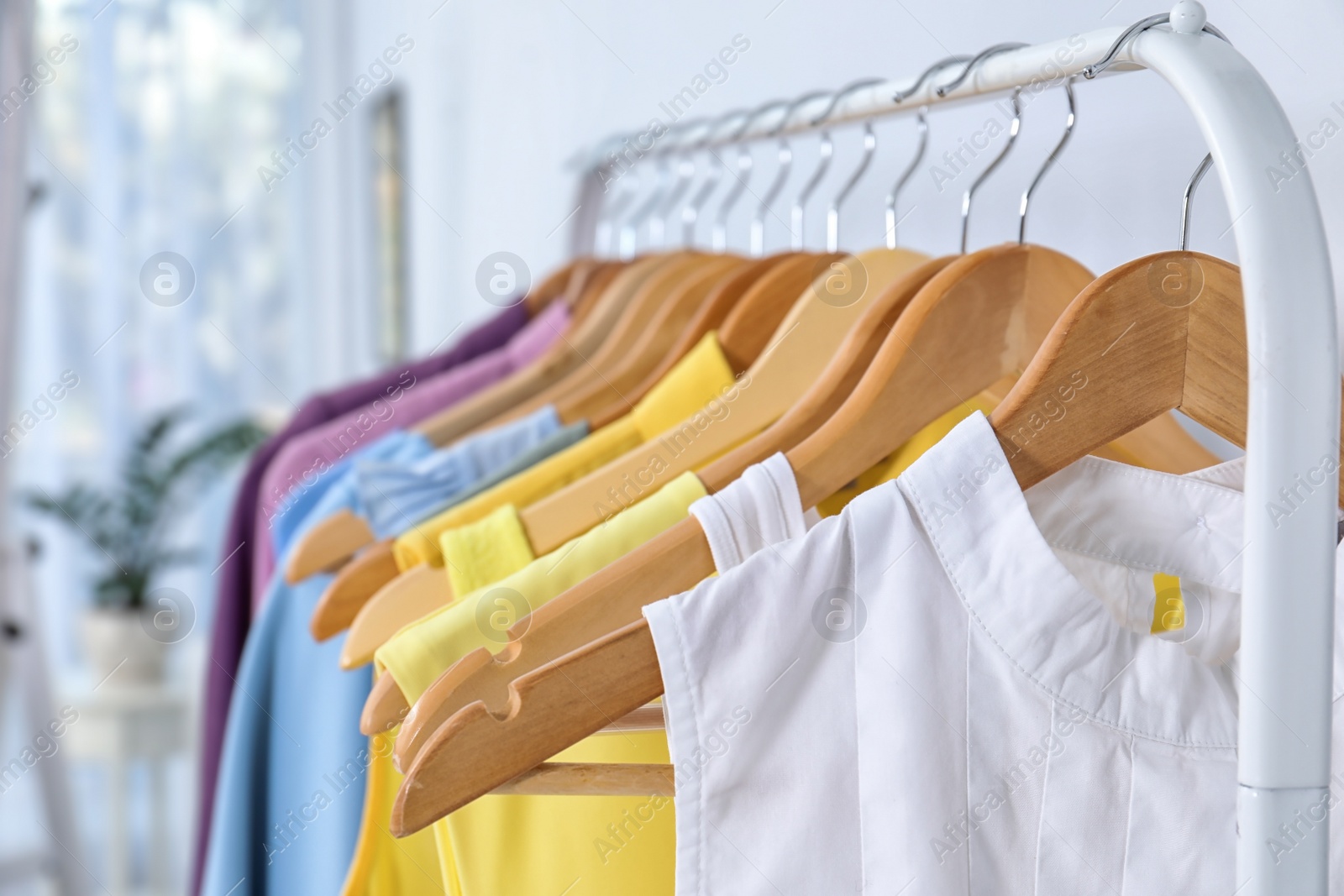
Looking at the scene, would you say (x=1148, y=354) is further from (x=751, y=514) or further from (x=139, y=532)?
(x=139, y=532)

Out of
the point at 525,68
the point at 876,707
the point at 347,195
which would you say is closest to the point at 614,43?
the point at 525,68

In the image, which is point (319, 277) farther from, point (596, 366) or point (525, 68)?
point (596, 366)

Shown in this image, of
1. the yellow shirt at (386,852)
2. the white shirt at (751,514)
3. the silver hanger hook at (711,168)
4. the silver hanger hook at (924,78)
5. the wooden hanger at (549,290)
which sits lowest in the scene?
the yellow shirt at (386,852)

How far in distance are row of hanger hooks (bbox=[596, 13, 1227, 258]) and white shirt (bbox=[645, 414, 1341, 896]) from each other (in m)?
0.17

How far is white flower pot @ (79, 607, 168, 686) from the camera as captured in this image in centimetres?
250

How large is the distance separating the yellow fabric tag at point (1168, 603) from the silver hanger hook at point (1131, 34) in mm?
273

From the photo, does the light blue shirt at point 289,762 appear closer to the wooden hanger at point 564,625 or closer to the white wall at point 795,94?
the wooden hanger at point 564,625

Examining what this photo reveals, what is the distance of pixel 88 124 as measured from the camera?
2859 millimetres

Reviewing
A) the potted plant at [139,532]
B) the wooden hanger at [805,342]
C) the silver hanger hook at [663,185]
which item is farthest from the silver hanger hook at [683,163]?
the potted plant at [139,532]

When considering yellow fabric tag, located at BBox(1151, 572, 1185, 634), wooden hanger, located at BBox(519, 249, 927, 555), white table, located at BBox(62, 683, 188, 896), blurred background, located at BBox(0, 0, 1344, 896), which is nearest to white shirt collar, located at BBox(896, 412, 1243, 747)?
yellow fabric tag, located at BBox(1151, 572, 1185, 634)

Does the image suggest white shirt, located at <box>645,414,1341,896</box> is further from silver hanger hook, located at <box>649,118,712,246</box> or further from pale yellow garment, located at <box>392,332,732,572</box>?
silver hanger hook, located at <box>649,118,712,246</box>

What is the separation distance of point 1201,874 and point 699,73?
1.12m

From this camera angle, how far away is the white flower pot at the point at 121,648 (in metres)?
2.50

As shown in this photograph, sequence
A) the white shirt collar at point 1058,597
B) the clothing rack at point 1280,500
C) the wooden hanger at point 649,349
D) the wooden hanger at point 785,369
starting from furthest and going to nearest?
the wooden hanger at point 649,349 → the wooden hanger at point 785,369 → the white shirt collar at point 1058,597 → the clothing rack at point 1280,500
